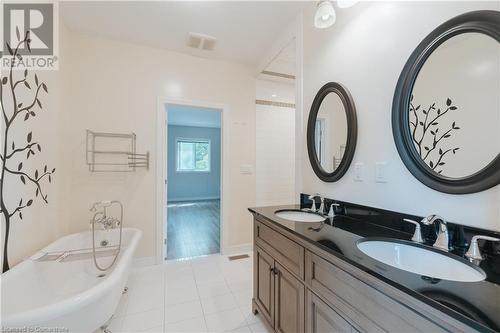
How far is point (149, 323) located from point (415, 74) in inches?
100

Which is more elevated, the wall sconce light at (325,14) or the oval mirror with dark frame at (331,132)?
the wall sconce light at (325,14)

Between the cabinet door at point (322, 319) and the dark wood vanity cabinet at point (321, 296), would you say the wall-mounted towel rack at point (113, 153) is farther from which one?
the cabinet door at point (322, 319)

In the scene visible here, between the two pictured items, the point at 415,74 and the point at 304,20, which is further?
the point at 304,20

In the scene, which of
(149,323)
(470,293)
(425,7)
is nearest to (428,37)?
(425,7)

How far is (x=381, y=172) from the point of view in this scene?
1.37 m

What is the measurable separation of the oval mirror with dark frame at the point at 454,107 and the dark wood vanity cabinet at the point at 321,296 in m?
0.64

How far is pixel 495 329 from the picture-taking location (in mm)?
488

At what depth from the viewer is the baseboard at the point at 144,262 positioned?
108 inches

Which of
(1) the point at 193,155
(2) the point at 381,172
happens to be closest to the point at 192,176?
(1) the point at 193,155

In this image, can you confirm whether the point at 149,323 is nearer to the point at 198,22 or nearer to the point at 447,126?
the point at 447,126

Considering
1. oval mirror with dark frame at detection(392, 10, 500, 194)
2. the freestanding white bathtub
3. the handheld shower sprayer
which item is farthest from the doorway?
oval mirror with dark frame at detection(392, 10, 500, 194)

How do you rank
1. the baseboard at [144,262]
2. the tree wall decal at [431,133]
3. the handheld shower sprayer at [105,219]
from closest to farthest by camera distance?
the tree wall decal at [431,133] < the handheld shower sprayer at [105,219] < the baseboard at [144,262]

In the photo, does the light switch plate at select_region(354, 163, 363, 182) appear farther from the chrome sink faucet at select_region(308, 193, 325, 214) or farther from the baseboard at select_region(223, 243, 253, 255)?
the baseboard at select_region(223, 243, 253, 255)

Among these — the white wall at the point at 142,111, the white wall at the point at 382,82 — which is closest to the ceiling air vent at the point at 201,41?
the white wall at the point at 142,111
